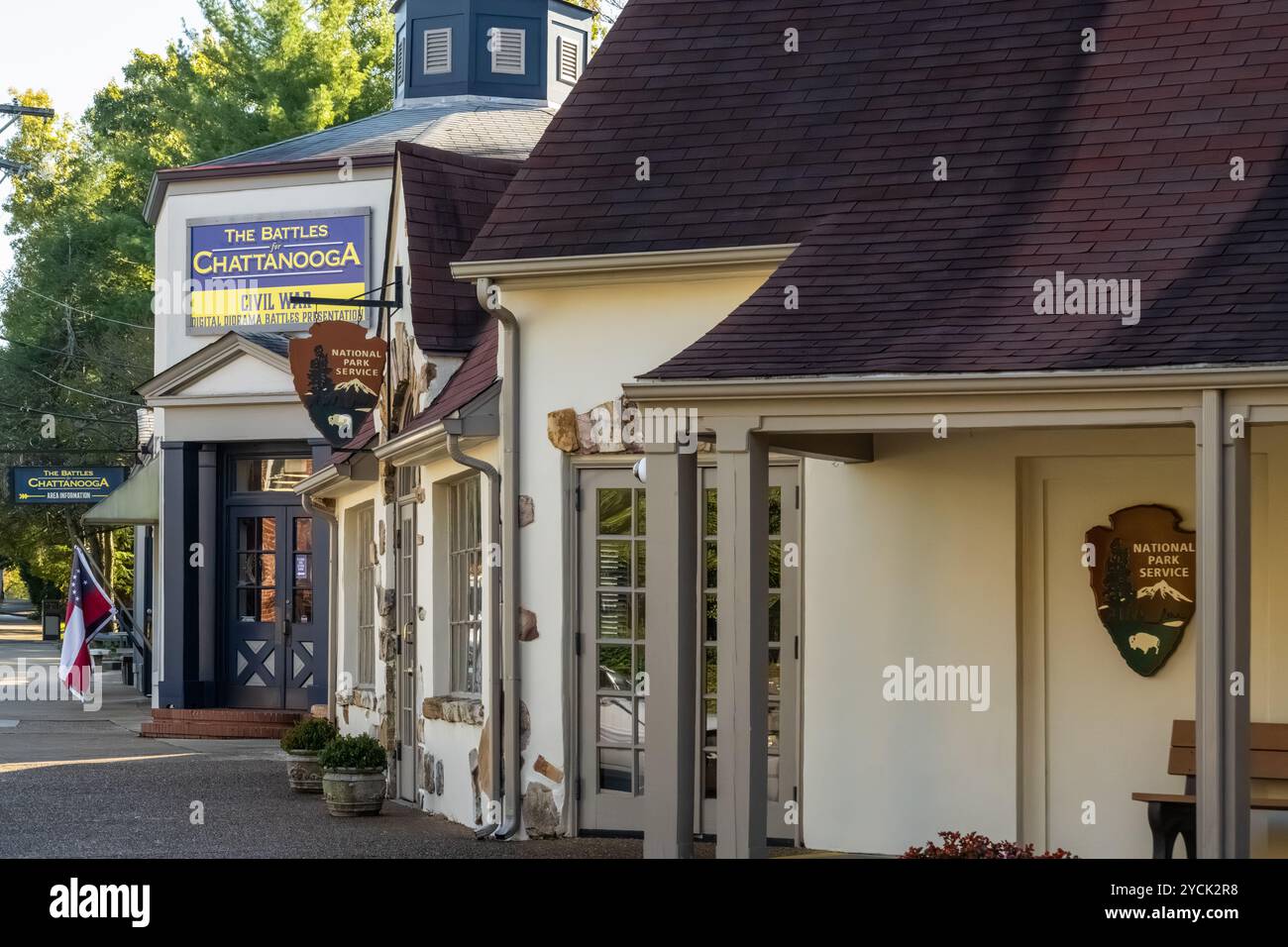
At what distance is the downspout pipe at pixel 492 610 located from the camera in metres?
11.2

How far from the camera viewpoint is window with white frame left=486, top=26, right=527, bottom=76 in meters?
25.3

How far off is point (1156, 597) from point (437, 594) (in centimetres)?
515

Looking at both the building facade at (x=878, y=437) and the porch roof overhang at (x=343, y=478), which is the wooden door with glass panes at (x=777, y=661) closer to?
the building facade at (x=878, y=437)

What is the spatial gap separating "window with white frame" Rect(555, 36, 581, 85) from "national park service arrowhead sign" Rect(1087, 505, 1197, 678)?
17.2 metres

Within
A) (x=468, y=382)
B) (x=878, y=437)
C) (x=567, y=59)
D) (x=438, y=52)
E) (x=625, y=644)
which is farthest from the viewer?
(x=567, y=59)

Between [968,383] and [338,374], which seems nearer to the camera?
[968,383]

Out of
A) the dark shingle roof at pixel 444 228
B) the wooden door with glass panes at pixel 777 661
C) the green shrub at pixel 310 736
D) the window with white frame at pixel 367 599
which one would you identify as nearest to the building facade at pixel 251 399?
the window with white frame at pixel 367 599

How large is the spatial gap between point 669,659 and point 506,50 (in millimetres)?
17786

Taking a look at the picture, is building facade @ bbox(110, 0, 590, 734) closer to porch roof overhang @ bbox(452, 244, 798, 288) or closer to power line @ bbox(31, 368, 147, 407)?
porch roof overhang @ bbox(452, 244, 798, 288)

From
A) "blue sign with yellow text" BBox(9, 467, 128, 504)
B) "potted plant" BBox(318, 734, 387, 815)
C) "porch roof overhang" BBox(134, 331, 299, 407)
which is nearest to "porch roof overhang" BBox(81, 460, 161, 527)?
"porch roof overhang" BBox(134, 331, 299, 407)

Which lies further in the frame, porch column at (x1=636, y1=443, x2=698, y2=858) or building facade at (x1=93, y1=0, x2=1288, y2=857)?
porch column at (x1=636, y1=443, x2=698, y2=858)

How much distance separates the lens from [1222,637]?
26.2 ft

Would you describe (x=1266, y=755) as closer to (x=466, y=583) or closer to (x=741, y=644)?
(x=741, y=644)

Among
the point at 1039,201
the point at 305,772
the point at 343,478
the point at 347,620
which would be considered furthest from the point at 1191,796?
the point at 347,620
